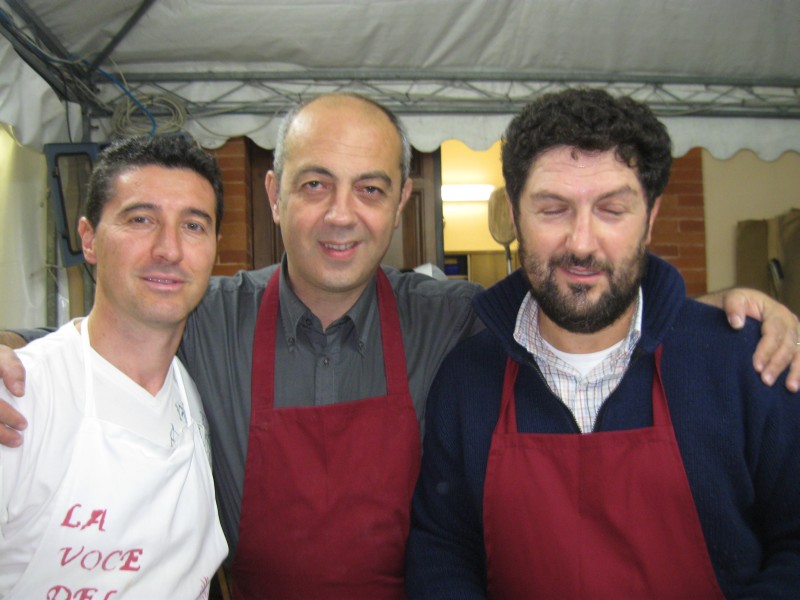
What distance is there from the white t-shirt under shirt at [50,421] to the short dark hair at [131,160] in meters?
0.29

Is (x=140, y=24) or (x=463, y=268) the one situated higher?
(x=140, y=24)

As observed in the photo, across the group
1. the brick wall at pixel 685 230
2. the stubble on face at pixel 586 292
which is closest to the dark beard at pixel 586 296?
the stubble on face at pixel 586 292

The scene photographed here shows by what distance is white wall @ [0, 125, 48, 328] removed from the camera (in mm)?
2594

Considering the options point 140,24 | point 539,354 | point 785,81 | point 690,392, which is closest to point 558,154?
point 539,354

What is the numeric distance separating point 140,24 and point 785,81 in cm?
321

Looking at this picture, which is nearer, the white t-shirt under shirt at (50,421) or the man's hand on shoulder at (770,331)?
the white t-shirt under shirt at (50,421)

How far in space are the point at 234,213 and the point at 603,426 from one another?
10.6 ft

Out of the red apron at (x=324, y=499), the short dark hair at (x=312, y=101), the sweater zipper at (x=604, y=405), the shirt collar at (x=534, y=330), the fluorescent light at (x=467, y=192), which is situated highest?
the fluorescent light at (x=467, y=192)

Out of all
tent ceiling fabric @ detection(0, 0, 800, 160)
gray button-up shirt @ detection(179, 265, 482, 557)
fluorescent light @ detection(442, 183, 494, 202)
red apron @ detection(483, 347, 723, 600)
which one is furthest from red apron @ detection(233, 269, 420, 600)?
fluorescent light @ detection(442, 183, 494, 202)

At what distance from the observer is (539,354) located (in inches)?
60.4

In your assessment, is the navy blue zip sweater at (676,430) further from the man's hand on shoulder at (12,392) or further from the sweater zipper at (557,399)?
the man's hand on shoulder at (12,392)

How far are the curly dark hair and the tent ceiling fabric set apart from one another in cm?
158

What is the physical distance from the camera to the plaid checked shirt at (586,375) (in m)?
1.45

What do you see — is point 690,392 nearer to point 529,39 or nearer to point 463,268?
point 529,39
